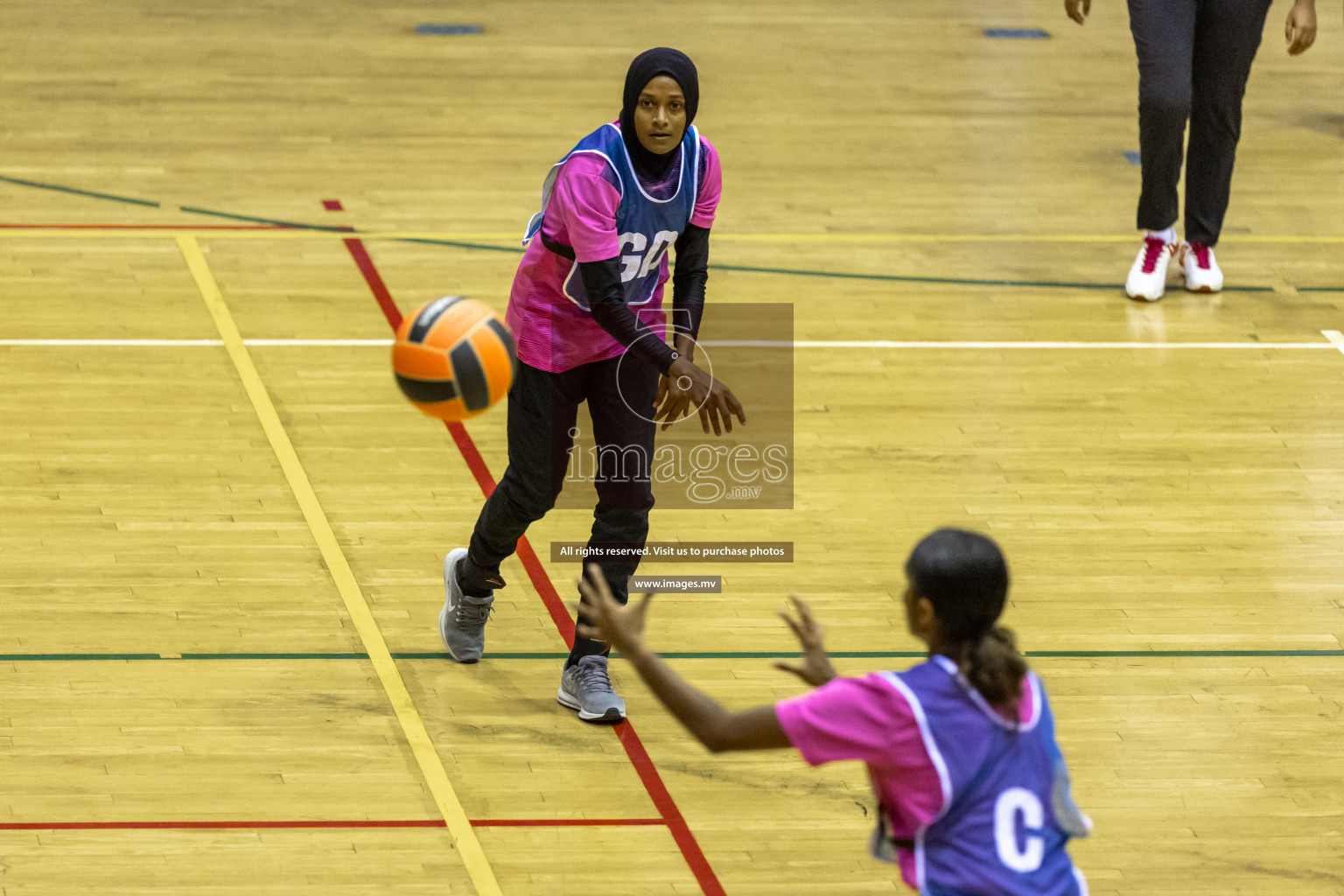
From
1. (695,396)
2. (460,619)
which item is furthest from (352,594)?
(695,396)

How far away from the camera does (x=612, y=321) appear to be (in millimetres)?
3947

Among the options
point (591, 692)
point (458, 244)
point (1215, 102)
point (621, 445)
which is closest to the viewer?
point (621, 445)

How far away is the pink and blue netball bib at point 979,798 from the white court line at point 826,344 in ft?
13.8

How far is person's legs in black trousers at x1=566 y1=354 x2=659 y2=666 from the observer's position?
4.16 metres

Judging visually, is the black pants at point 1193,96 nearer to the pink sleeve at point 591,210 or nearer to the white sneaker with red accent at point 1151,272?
the white sneaker with red accent at point 1151,272

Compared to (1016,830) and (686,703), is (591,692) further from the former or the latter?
(1016,830)

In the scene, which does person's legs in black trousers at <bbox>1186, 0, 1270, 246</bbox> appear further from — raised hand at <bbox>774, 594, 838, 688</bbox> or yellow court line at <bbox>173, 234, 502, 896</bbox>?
raised hand at <bbox>774, 594, 838, 688</bbox>

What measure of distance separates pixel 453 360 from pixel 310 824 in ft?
3.73

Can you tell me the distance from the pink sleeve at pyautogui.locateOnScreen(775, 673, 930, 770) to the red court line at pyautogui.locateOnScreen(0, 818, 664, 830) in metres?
1.40

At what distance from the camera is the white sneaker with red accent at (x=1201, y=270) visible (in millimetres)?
7309

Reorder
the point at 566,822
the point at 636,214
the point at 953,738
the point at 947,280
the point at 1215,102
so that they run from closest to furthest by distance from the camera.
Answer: the point at 953,738, the point at 566,822, the point at 636,214, the point at 1215,102, the point at 947,280

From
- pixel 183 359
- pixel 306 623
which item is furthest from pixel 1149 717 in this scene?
pixel 183 359

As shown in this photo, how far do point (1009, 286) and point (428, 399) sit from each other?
4.14m

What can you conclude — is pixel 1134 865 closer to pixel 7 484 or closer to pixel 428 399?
pixel 428 399
